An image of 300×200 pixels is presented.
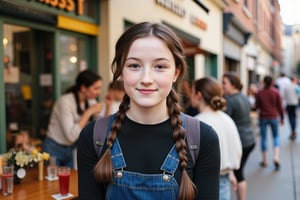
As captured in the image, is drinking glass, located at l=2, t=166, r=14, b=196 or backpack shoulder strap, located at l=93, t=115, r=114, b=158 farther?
drinking glass, located at l=2, t=166, r=14, b=196

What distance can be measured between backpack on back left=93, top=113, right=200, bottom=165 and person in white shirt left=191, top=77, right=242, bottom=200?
1.55m

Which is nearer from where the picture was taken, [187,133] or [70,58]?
[187,133]

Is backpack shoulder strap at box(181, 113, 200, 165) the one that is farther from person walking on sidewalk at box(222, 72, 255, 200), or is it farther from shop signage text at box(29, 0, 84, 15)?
shop signage text at box(29, 0, 84, 15)

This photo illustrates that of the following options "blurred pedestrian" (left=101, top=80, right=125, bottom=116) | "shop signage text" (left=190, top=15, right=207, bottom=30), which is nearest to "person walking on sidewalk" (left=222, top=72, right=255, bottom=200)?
"blurred pedestrian" (left=101, top=80, right=125, bottom=116)

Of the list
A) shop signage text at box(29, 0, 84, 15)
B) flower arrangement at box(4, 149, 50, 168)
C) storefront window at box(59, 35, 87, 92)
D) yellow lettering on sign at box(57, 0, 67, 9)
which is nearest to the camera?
flower arrangement at box(4, 149, 50, 168)

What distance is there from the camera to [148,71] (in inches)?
54.9

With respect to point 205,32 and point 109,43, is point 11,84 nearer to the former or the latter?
point 109,43

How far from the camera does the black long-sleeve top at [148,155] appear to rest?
144 cm

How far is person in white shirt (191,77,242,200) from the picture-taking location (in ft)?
10.0

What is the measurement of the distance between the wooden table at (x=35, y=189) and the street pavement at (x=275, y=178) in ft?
9.88

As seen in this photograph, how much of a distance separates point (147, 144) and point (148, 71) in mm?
300

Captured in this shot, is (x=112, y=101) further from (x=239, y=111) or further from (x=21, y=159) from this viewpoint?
(x=21, y=159)

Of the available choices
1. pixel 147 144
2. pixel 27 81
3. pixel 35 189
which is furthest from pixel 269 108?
pixel 147 144

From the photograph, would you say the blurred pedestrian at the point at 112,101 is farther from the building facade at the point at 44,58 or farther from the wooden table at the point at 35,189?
the wooden table at the point at 35,189
